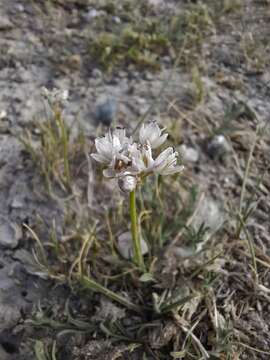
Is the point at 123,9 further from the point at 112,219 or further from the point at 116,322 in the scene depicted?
the point at 116,322

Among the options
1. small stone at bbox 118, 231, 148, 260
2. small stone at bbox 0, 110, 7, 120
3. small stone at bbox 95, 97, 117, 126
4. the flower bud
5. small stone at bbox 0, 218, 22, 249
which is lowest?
small stone at bbox 0, 218, 22, 249

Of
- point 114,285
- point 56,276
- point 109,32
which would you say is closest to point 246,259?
point 114,285

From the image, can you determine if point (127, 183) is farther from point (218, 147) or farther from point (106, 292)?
point (218, 147)

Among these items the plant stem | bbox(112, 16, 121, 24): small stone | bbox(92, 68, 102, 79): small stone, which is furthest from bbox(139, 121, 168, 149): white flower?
bbox(112, 16, 121, 24): small stone

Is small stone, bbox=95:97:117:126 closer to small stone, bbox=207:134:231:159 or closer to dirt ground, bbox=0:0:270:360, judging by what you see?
dirt ground, bbox=0:0:270:360

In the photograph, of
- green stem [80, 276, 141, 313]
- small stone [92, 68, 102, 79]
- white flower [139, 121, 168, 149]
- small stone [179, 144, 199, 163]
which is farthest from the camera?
small stone [92, 68, 102, 79]

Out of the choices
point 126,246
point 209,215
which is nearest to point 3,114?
point 126,246

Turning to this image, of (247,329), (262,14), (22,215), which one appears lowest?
(22,215)
